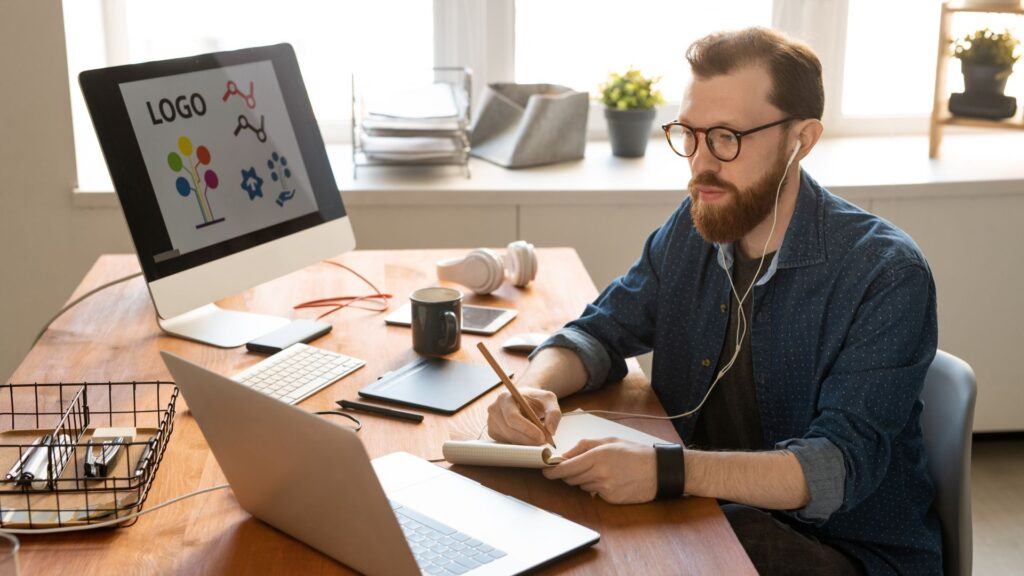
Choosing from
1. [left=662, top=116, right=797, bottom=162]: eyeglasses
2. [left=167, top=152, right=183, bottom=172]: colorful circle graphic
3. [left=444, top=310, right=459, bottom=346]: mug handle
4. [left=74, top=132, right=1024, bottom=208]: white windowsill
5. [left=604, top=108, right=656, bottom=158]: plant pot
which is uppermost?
[left=662, top=116, right=797, bottom=162]: eyeglasses

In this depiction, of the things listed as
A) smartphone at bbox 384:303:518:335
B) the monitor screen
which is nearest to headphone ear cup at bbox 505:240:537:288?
smartphone at bbox 384:303:518:335

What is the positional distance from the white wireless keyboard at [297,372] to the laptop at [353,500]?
32 cm

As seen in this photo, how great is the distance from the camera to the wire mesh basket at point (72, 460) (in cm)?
119

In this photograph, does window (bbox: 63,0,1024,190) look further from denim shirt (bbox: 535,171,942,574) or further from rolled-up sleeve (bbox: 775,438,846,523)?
rolled-up sleeve (bbox: 775,438,846,523)

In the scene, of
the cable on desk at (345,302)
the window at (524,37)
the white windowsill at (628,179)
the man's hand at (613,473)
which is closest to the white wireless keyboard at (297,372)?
the cable on desk at (345,302)

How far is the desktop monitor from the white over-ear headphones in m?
0.20

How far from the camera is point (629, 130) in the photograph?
118 inches

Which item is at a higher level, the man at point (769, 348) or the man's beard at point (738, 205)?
the man's beard at point (738, 205)

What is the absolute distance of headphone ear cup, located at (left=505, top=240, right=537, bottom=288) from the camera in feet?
6.77

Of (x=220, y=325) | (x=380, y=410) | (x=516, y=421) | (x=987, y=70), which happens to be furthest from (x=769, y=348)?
(x=987, y=70)

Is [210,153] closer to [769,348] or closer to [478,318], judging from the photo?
[478,318]

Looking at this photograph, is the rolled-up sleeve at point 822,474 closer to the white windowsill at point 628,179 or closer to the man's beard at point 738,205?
the man's beard at point 738,205

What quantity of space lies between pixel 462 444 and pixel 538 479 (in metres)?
0.10

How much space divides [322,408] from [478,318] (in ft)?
1.46
